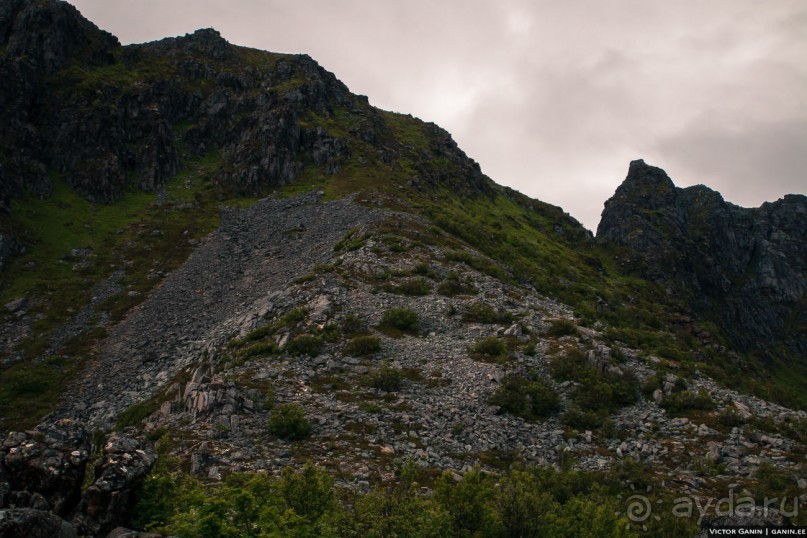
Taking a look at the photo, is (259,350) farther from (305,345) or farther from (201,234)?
(201,234)

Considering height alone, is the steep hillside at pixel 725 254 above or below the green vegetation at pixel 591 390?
above

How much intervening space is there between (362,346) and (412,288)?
39.7 feet

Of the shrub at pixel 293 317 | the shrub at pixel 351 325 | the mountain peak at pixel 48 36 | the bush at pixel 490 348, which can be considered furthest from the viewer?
the mountain peak at pixel 48 36

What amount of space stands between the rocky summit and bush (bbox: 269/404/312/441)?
0.38 feet

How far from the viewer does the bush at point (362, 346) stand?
111 feet

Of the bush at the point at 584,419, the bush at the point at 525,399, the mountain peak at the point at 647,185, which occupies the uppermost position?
the mountain peak at the point at 647,185

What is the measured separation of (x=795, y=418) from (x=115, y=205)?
94.8 m

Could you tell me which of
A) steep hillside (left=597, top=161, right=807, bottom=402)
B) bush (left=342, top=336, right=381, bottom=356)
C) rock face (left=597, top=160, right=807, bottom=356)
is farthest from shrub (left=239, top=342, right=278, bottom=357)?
rock face (left=597, top=160, right=807, bottom=356)

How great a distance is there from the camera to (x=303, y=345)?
33125mm

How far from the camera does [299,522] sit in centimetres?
1255

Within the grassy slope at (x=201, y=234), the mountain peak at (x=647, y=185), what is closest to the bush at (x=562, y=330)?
the grassy slope at (x=201, y=234)

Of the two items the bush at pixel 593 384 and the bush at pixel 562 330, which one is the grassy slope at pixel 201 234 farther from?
the bush at pixel 593 384

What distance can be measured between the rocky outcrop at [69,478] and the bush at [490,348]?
24.5 meters

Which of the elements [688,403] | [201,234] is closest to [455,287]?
[688,403]
